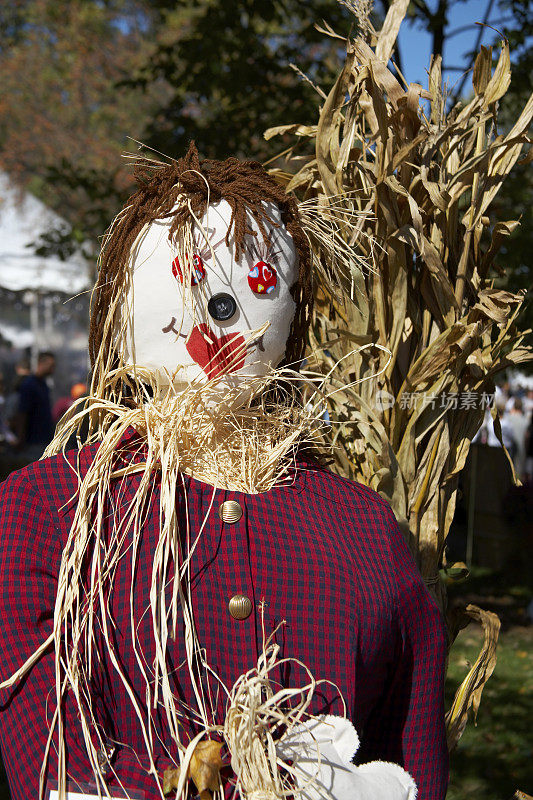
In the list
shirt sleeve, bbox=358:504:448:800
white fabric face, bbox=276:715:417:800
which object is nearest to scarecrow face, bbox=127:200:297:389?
shirt sleeve, bbox=358:504:448:800

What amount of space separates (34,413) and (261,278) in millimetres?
5820

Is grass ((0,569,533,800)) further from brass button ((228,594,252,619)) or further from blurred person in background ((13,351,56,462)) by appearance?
blurred person in background ((13,351,56,462))

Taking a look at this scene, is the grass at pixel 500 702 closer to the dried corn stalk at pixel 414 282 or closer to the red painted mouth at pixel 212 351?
the dried corn stalk at pixel 414 282

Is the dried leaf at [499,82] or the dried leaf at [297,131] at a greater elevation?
the dried leaf at [499,82]

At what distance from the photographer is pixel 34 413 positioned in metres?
6.77

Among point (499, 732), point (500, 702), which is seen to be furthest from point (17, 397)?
point (499, 732)

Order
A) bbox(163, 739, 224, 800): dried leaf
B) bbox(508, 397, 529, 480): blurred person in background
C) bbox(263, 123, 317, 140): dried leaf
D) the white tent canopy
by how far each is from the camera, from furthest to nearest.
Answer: the white tent canopy, bbox(508, 397, 529, 480): blurred person in background, bbox(263, 123, 317, 140): dried leaf, bbox(163, 739, 224, 800): dried leaf

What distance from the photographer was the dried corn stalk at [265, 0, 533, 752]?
167 cm

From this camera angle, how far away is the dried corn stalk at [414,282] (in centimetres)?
167

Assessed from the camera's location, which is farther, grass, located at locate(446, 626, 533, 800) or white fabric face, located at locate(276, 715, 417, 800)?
grass, located at locate(446, 626, 533, 800)

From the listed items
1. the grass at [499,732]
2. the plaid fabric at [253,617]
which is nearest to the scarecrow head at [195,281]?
the plaid fabric at [253,617]

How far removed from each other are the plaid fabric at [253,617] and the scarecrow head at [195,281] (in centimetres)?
19

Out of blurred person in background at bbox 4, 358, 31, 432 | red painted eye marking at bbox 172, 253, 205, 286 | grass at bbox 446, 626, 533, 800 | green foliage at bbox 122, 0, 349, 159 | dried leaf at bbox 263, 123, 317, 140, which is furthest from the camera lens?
blurred person in background at bbox 4, 358, 31, 432

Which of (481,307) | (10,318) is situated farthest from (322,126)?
(10,318)
